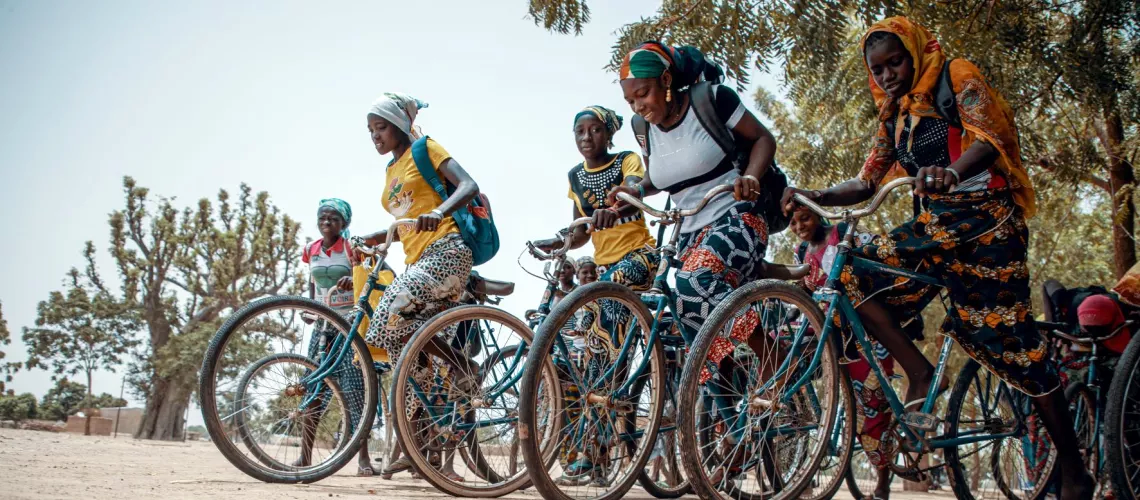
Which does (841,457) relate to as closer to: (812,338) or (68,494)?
(812,338)

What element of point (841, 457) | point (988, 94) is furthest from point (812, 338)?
point (988, 94)

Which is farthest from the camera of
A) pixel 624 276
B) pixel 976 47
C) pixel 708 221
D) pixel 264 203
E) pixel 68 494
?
pixel 264 203

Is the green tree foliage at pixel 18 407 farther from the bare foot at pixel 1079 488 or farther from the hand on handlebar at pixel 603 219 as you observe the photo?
the bare foot at pixel 1079 488

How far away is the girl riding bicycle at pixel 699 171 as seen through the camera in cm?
Answer: 398

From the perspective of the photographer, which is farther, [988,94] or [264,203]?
[264,203]

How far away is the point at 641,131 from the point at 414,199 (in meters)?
1.41

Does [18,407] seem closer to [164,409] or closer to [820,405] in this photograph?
[164,409]

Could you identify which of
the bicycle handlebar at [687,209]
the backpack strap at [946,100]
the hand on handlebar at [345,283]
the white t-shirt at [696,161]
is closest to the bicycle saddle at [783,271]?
the white t-shirt at [696,161]

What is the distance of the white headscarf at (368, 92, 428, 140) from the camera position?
5453mm

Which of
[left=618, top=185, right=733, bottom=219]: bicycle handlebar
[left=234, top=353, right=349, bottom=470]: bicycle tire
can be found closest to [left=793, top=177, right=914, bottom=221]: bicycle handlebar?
[left=618, top=185, right=733, bottom=219]: bicycle handlebar

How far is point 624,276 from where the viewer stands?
5008 millimetres

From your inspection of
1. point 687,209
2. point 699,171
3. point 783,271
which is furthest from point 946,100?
point 783,271

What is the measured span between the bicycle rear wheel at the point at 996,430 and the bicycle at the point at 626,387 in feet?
4.43

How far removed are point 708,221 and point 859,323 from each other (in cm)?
78
